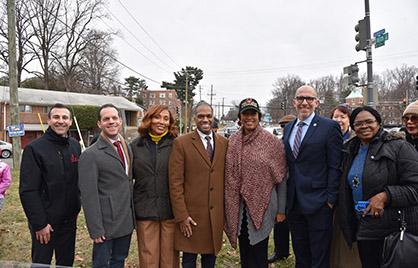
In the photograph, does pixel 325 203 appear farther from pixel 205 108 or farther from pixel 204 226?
pixel 205 108

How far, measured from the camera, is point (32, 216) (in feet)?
9.68

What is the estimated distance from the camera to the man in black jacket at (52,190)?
117 inches

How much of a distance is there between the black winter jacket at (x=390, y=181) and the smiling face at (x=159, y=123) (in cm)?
195

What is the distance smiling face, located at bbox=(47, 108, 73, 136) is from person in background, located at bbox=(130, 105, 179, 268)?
0.72m

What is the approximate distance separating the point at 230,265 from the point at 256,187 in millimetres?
1771

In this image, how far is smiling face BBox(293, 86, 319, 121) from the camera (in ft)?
11.0

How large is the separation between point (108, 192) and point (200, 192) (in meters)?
0.89

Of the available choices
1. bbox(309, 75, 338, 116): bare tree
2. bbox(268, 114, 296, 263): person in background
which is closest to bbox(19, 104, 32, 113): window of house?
bbox(268, 114, 296, 263): person in background

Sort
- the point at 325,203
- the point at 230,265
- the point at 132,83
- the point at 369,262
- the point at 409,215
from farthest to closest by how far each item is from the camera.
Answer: the point at 132,83
the point at 230,265
the point at 325,203
the point at 369,262
the point at 409,215

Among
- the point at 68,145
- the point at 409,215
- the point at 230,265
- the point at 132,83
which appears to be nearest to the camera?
the point at 409,215

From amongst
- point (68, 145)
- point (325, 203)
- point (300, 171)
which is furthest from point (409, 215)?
point (68, 145)

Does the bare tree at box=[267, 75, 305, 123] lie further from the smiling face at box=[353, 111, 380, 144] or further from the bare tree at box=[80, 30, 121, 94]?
the smiling face at box=[353, 111, 380, 144]

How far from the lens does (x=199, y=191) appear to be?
320 centimetres

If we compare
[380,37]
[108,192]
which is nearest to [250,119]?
[108,192]
